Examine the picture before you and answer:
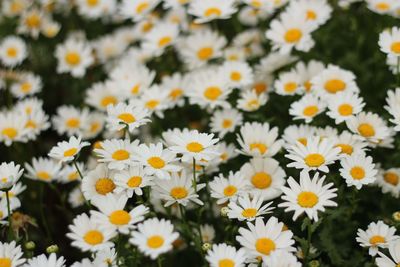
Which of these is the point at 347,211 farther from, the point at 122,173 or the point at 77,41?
the point at 77,41

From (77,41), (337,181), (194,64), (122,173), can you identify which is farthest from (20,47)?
(337,181)

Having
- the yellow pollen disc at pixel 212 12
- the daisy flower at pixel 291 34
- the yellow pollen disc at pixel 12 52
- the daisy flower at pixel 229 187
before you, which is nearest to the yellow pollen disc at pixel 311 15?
the daisy flower at pixel 291 34

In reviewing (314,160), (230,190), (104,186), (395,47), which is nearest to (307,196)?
(314,160)

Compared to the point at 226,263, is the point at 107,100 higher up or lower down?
lower down

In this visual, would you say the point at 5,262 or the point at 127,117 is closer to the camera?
the point at 5,262

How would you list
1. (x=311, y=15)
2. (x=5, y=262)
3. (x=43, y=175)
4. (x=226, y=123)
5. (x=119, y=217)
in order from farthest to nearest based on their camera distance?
(x=311, y=15) < (x=226, y=123) < (x=43, y=175) < (x=5, y=262) < (x=119, y=217)

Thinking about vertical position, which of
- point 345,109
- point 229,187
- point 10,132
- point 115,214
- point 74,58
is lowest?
point 74,58

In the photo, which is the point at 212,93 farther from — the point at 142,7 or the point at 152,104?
the point at 142,7

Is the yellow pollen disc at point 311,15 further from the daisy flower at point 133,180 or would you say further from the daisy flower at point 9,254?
the daisy flower at point 9,254
